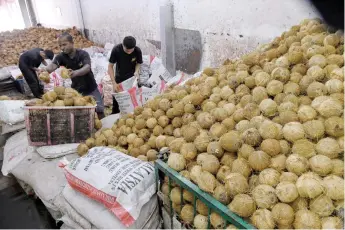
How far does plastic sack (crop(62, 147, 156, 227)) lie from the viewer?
6.47 feet

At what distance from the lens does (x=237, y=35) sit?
4.27 meters

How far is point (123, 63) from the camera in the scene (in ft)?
15.6

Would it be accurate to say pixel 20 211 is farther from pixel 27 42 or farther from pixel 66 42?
pixel 27 42

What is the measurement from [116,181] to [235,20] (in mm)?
3286

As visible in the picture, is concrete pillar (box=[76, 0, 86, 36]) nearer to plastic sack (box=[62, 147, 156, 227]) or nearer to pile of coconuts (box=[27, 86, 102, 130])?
pile of coconuts (box=[27, 86, 102, 130])

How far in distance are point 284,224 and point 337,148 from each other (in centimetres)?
57

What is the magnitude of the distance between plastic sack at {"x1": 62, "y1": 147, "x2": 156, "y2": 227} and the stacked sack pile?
25.0ft

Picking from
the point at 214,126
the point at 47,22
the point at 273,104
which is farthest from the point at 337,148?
the point at 47,22

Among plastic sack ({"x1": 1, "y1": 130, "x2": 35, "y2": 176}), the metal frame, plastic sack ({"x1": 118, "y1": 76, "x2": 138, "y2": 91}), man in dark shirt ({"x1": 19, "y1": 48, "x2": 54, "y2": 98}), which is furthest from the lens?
man in dark shirt ({"x1": 19, "y1": 48, "x2": 54, "y2": 98})

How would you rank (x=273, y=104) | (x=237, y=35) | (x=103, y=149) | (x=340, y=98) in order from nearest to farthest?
(x=340, y=98) → (x=273, y=104) → (x=103, y=149) → (x=237, y=35)

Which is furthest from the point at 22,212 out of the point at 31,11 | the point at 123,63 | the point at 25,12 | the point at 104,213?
the point at 25,12

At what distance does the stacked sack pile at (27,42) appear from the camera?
923 centimetres

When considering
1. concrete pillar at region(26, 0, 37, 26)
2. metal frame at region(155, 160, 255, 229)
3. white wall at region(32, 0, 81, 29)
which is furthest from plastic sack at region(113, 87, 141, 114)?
concrete pillar at region(26, 0, 37, 26)

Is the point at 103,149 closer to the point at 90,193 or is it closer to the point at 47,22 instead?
the point at 90,193
